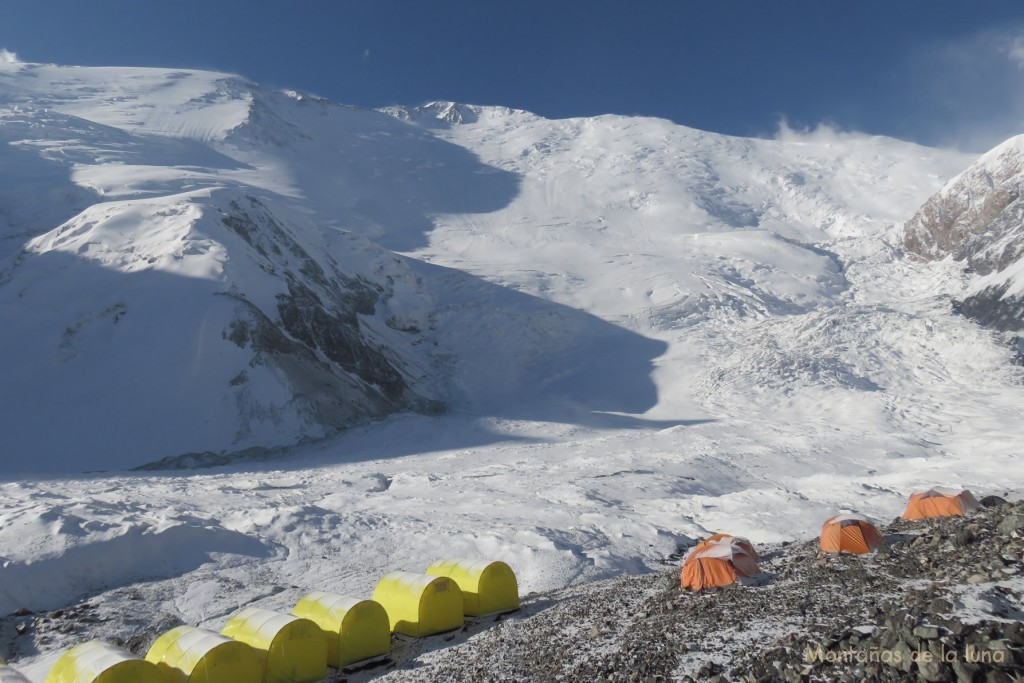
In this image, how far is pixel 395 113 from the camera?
7844 inches

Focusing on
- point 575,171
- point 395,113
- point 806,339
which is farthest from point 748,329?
point 395,113

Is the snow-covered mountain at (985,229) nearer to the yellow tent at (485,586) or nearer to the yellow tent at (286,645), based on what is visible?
the yellow tent at (485,586)

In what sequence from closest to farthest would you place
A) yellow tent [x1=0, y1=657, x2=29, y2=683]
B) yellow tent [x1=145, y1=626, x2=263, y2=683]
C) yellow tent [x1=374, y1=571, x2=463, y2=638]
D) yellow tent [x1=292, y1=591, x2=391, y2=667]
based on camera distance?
yellow tent [x1=0, y1=657, x2=29, y2=683] → yellow tent [x1=145, y1=626, x2=263, y2=683] → yellow tent [x1=292, y1=591, x2=391, y2=667] → yellow tent [x1=374, y1=571, x2=463, y2=638]

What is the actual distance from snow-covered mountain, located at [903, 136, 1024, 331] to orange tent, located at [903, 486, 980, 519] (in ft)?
141

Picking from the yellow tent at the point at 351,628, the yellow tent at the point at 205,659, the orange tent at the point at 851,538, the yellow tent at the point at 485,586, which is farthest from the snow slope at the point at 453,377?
the orange tent at the point at 851,538

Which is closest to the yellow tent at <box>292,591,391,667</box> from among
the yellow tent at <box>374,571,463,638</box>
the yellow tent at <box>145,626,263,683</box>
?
the yellow tent at <box>374,571,463,638</box>

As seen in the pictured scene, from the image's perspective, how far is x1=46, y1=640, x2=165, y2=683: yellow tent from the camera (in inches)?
453

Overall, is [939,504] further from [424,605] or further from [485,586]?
[424,605]

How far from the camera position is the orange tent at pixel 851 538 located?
690 inches

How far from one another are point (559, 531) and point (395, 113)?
191981mm

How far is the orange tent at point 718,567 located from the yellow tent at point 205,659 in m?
9.09

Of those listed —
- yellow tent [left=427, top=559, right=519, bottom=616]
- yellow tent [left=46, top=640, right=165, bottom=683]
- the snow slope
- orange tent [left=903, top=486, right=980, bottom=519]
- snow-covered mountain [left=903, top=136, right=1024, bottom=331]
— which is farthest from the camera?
snow-covered mountain [left=903, top=136, right=1024, bottom=331]

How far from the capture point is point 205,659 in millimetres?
12531

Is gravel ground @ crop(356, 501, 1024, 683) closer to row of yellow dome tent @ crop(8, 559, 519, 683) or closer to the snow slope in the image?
row of yellow dome tent @ crop(8, 559, 519, 683)
